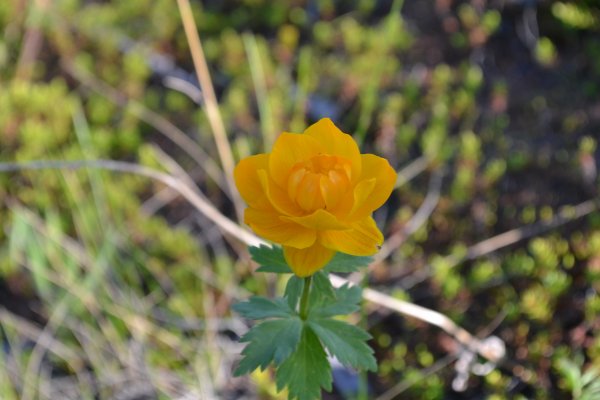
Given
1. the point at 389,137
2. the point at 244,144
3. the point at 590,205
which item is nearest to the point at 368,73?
the point at 389,137

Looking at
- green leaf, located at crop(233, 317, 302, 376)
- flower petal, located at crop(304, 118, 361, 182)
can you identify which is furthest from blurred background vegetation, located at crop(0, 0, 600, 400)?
flower petal, located at crop(304, 118, 361, 182)

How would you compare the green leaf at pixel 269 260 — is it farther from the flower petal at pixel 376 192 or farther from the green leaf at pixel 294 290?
the flower petal at pixel 376 192

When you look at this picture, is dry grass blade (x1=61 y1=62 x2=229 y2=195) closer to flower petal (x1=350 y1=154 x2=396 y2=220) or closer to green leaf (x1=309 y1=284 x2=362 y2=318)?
green leaf (x1=309 y1=284 x2=362 y2=318)

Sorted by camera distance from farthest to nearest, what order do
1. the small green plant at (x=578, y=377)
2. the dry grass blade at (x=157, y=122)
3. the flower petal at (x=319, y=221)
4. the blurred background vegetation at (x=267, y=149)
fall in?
the dry grass blade at (x=157, y=122), the blurred background vegetation at (x=267, y=149), the small green plant at (x=578, y=377), the flower petal at (x=319, y=221)

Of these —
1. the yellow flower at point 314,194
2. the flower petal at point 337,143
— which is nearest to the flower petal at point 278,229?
the yellow flower at point 314,194

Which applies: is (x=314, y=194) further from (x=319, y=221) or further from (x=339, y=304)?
(x=339, y=304)
